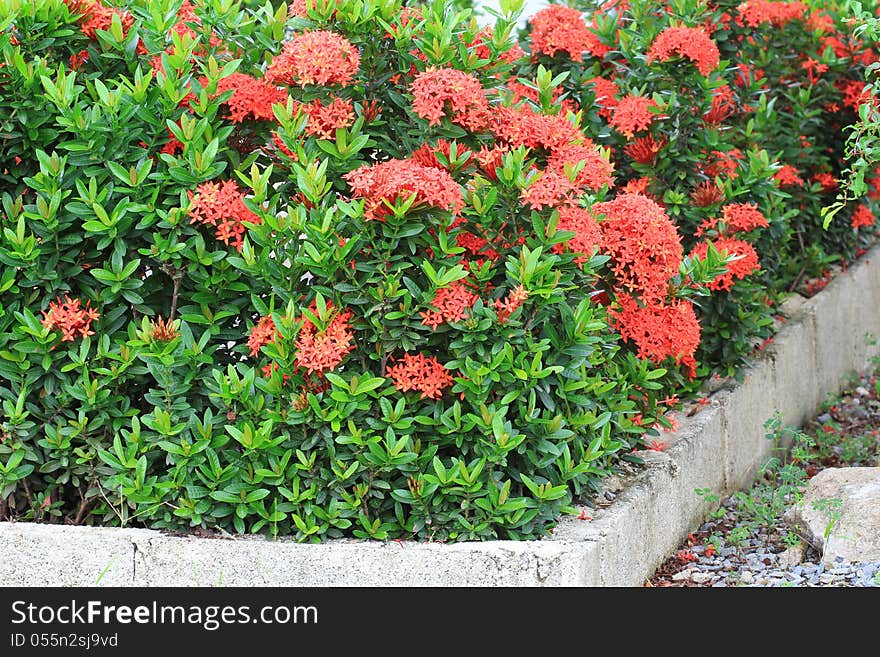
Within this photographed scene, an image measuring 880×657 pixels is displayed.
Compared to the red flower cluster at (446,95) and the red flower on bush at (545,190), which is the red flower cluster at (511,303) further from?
the red flower cluster at (446,95)

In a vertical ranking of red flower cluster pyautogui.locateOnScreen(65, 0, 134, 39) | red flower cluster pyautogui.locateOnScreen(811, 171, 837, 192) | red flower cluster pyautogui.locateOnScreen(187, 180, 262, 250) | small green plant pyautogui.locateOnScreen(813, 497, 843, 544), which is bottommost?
small green plant pyautogui.locateOnScreen(813, 497, 843, 544)

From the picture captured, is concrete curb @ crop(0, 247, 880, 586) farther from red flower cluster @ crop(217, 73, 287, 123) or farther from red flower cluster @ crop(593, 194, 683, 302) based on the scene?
red flower cluster @ crop(217, 73, 287, 123)

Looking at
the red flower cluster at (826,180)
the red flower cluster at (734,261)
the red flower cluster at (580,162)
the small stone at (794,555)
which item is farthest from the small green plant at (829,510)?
the red flower cluster at (826,180)

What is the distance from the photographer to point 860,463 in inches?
224

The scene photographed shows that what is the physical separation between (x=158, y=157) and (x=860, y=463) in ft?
11.9

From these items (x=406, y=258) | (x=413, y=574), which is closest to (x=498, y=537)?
(x=413, y=574)

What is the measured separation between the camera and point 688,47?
506 centimetres

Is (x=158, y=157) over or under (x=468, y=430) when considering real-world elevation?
over

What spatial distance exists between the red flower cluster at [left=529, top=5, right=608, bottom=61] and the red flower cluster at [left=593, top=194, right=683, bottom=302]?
1229mm

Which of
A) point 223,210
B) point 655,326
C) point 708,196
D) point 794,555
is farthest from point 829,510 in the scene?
point 223,210

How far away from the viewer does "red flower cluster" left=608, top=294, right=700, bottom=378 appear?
4414 millimetres

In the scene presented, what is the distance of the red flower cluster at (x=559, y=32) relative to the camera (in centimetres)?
515

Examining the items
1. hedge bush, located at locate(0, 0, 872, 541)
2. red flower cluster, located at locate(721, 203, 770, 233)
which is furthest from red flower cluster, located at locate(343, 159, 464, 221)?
red flower cluster, located at locate(721, 203, 770, 233)
